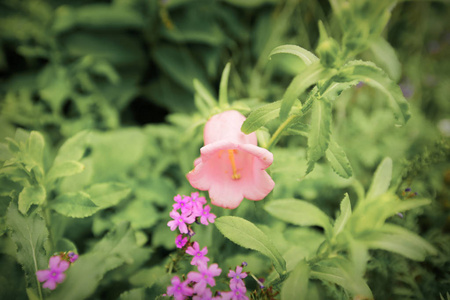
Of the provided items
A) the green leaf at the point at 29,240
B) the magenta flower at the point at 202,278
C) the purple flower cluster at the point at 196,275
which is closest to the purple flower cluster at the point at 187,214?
the purple flower cluster at the point at 196,275

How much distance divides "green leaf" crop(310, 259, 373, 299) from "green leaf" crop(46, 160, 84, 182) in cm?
94

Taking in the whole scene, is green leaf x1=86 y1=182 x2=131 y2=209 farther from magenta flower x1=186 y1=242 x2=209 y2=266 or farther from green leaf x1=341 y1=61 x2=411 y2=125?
green leaf x1=341 y1=61 x2=411 y2=125

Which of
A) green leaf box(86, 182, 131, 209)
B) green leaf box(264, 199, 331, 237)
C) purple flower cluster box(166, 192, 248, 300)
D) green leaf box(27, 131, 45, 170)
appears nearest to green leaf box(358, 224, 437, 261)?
green leaf box(264, 199, 331, 237)

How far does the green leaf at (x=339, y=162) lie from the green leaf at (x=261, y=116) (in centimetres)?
22

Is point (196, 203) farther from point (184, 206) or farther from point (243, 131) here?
point (243, 131)

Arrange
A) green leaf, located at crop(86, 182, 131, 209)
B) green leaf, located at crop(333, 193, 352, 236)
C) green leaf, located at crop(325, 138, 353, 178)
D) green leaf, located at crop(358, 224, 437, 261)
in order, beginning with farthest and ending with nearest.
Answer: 1. green leaf, located at crop(86, 182, 131, 209)
2. green leaf, located at crop(333, 193, 352, 236)
3. green leaf, located at crop(325, 138, 353, 178)
4. green leaf, located at crop(358, 224, 437, 261)

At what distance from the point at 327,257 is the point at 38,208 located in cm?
105

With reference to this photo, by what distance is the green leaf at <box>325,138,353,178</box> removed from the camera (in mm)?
949

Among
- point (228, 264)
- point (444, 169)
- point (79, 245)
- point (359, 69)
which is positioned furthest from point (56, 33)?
point (444, 169)

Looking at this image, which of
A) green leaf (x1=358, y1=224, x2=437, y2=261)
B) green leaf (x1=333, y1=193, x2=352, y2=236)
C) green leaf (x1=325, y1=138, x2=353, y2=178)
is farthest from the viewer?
green leaf (x1=333, y1=193, x2=352, y2=236)

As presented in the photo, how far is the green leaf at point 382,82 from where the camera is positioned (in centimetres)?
84

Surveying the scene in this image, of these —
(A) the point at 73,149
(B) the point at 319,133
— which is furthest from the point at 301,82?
(A) the point at 73,149

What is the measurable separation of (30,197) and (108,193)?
30cm

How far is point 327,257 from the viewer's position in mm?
1016
